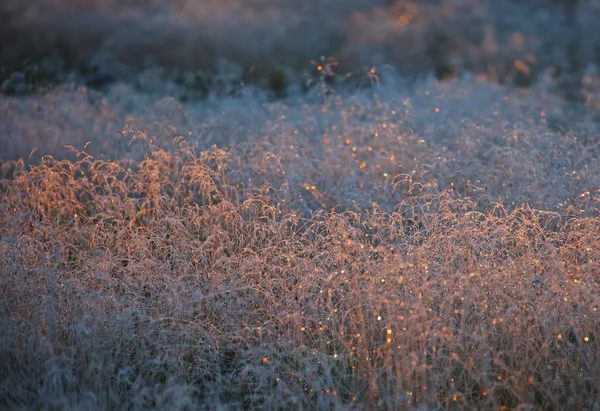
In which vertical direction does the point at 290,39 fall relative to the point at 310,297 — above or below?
above

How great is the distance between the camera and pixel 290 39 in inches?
436

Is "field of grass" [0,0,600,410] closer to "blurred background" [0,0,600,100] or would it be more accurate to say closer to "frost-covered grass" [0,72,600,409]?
"frost-covered grass" [0,72,600,409]

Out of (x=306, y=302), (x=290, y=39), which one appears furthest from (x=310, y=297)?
(x=290, y=39)

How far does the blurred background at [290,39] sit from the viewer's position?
974 centimetres

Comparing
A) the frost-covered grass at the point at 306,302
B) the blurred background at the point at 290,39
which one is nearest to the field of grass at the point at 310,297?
the frost-covered grass at the point at 306,302

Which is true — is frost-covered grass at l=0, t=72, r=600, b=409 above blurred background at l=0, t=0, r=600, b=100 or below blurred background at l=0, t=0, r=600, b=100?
below

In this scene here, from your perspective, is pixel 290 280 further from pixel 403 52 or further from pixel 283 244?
pixel 403 52

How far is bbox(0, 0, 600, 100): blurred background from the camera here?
974 centimetres

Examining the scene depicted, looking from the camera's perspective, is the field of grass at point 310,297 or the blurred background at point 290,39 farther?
the blurred background at point 290,39

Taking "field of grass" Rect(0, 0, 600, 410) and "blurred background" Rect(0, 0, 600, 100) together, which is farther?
"blurred background" Rect(0, 0, 600, 100)

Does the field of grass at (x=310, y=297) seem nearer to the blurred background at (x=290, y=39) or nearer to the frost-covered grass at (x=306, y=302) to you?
the frost-covered grass at (x=306, y=302)

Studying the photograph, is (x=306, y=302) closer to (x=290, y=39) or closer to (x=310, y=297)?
(x=310, y=297)

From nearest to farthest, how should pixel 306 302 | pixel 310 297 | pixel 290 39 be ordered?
pixel 310 297, pixel 306 302, pixel 290 39

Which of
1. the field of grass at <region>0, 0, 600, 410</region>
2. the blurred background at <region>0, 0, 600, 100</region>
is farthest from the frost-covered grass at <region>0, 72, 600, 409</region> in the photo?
the blurred background at <region>0, 0, 600, 100</region>
